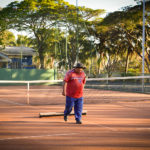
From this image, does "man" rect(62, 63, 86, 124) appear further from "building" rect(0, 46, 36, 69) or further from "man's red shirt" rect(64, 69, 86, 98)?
"building" rect(0, 46, 36, 69)

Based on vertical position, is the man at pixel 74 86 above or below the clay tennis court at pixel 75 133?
above

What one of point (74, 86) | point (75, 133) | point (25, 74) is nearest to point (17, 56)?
point (25, 74)

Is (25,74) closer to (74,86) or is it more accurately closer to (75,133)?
(74,86)

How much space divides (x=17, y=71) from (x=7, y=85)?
2025 millimetres

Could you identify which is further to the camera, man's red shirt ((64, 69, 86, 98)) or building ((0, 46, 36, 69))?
building ((0, 46, 36, 69))

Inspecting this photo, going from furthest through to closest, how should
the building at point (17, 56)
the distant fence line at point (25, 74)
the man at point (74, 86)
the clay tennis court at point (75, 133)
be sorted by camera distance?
the building at point (17, 56), the distant fence line at point (25, 74), the man at point (74, 86), the clay tennis court at point (75, 133)

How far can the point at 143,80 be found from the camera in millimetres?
19234

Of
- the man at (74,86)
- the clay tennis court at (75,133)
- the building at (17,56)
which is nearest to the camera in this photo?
the clay tennis court at (75,133)

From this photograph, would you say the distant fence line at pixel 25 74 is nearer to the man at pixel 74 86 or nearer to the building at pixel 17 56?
the building at pixel 17 56

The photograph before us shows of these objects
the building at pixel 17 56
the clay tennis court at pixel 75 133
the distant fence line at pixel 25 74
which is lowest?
A: the clay tennis court at pixel 75 133

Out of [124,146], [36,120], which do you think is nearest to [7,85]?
[36,120]

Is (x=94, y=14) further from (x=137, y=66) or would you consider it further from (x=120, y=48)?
(x=137, y=66)

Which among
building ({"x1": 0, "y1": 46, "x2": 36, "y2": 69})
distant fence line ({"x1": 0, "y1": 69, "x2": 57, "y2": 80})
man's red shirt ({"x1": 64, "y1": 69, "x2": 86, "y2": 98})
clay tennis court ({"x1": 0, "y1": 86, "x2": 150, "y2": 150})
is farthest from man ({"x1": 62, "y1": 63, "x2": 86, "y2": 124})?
building ({"x1": 0, "y1": 46, "x2": 36, "y2": 69})

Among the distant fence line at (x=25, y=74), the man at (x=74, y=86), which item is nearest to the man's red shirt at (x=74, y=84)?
the man at (x=74, y=86)
